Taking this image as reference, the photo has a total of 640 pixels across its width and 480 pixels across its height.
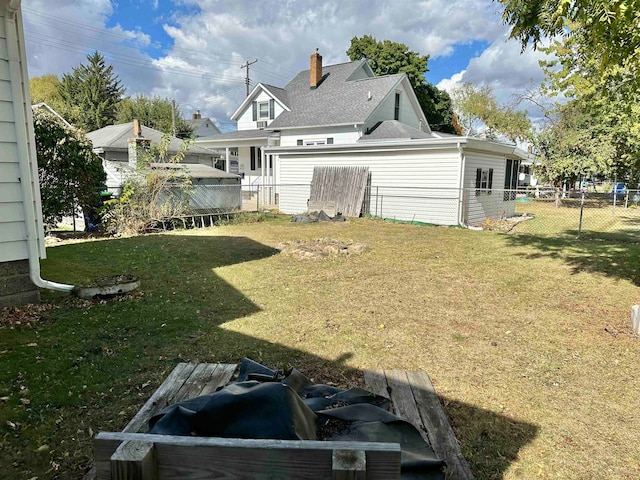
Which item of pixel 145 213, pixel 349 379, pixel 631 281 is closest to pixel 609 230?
pixel 631 281

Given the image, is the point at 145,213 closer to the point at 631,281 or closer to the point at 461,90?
the point at 631,281

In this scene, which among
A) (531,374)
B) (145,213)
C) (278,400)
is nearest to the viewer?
(278,400)

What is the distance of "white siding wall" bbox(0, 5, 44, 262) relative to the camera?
4344 millimetres

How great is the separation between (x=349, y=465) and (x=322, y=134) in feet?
65.9

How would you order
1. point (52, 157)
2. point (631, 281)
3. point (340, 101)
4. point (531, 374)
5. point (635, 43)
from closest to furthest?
1. point (531, 374)
2. point (635, 43)
3. point (631, 281)
4. point (52, 157)
5. point (340, 101)

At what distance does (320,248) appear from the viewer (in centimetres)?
885

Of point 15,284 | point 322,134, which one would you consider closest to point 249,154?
point 322,134

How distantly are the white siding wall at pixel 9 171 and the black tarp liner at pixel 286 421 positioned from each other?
400 cm

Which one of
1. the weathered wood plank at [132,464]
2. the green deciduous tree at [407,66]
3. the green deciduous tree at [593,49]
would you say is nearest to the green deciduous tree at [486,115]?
the green deciduous tree at [407,66]

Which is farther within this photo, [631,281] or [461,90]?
[461,90]

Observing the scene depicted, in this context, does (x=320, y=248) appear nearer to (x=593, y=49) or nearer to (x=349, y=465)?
(x=593, y=49)

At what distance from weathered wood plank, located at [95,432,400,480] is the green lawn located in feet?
5.61

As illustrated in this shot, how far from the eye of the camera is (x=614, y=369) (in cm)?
367

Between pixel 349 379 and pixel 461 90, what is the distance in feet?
142
